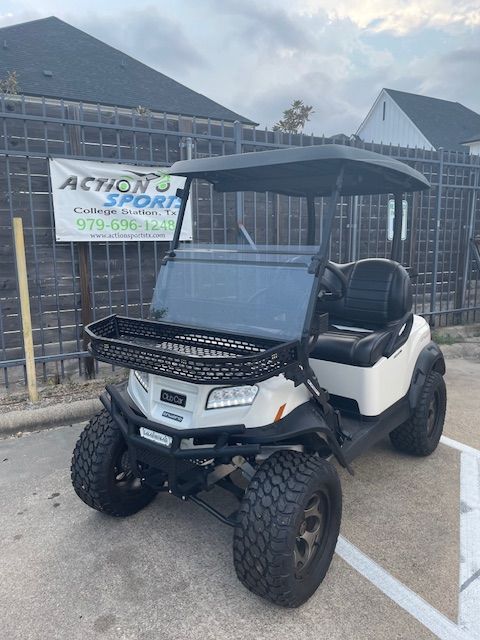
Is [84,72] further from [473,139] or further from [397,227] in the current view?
[473,139]

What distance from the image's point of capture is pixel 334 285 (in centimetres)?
237

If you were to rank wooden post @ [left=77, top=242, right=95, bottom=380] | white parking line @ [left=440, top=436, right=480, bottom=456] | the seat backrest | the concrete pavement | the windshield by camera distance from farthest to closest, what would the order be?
wooden post @ [left=77, top=242, right=95, bottom=380] < white parking line @ [left=440, top=436, right=480, bottom=456] < the seat backrest < the windshield < the concrete pavement

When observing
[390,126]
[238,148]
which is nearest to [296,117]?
[390,126]

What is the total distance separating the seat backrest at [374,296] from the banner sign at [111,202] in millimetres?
1675

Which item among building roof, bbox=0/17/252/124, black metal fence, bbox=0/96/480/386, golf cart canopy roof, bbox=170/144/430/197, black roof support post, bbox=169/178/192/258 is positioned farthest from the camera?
building roof, bbox=0/17/252/124

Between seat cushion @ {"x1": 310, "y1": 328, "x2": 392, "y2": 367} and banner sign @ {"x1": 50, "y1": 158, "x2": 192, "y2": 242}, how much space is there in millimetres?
1987

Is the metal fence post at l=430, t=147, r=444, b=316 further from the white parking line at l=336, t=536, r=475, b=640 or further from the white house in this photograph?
the white house

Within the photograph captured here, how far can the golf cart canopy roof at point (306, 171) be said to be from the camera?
7.04 ft

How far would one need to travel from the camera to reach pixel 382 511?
2715 mm

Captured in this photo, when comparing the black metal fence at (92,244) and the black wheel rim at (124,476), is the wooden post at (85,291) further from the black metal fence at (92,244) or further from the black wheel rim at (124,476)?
the black wheel rim at (124,476)

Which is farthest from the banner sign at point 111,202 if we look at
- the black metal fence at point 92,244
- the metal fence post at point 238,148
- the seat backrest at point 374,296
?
the seat backrest at point 374,296

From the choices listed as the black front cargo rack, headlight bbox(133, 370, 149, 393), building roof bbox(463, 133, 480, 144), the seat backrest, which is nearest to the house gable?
building roof bbox(463, 133, 480, 144)

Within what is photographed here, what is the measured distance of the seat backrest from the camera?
3.14 metres

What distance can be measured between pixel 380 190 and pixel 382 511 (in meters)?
2.08
